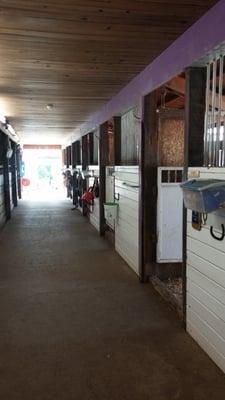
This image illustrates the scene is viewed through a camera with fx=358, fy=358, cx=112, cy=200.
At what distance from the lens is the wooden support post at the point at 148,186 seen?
362cm

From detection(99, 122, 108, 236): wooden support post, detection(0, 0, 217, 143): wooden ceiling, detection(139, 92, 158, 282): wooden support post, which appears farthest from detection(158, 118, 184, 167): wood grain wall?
detection(99, 122, 108, 236): wooden support post

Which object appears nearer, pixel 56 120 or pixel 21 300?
pixel 21 300

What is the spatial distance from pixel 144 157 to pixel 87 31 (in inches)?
54.6

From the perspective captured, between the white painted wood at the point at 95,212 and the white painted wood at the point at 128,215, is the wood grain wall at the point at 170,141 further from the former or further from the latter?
the white painted wood at the point at 95,212

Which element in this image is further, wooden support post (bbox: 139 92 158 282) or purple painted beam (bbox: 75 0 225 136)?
wooden support post (bbox: 139 92 158 282)

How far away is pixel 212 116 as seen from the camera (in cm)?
242

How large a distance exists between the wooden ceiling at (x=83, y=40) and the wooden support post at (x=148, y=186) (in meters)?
0.51

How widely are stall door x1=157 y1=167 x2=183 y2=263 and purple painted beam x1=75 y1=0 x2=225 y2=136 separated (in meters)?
0.87

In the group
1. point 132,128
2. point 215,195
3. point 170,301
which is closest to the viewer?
point 215,195

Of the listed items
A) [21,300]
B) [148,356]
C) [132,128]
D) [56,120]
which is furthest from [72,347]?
[56,120]

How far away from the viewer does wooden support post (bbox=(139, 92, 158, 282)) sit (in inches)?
142

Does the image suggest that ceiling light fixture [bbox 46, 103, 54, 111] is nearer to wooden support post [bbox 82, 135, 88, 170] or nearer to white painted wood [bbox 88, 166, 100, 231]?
white painted wood [bbox 88, 166, 100, 231]

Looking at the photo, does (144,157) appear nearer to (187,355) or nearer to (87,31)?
(87,31)

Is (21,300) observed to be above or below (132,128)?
below
